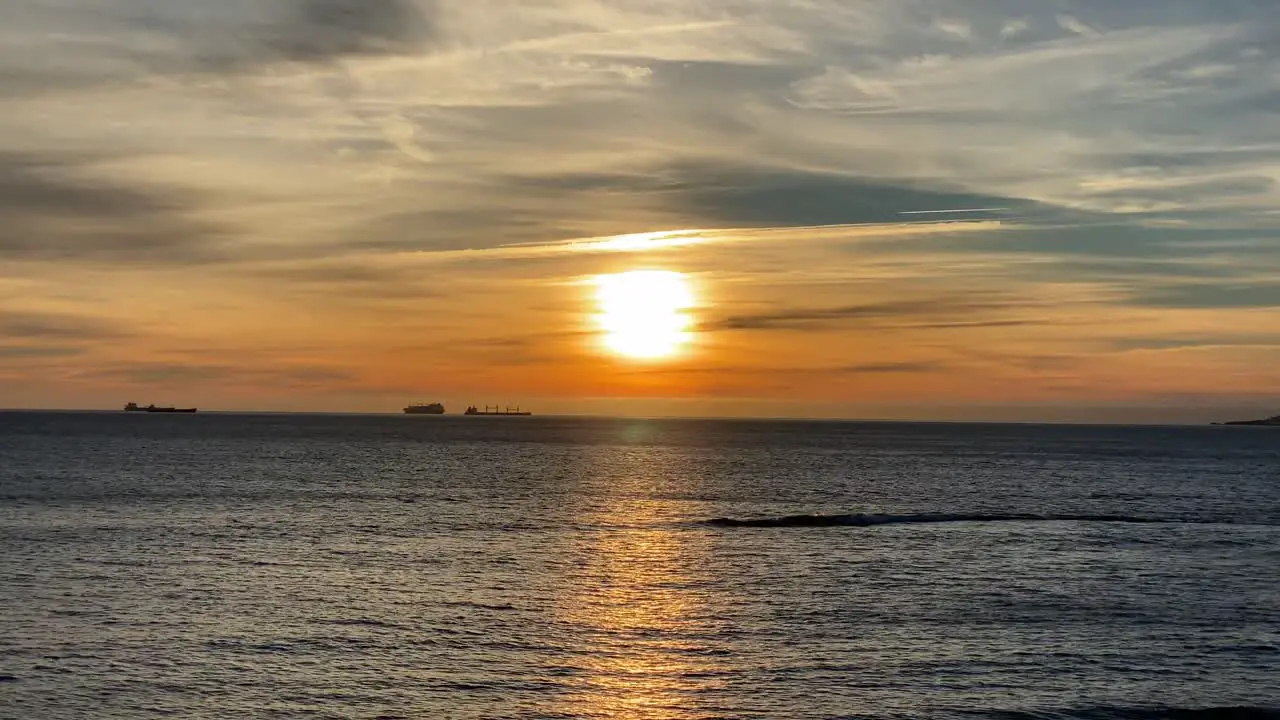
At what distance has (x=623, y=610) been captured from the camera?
190ft

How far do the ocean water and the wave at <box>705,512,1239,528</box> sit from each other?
0.51 metres

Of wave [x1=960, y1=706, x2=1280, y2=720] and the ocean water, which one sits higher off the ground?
the ocean water

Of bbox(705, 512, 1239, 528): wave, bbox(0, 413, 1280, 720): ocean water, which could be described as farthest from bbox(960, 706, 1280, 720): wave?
bbox(705, 512, 1239, 528): wave

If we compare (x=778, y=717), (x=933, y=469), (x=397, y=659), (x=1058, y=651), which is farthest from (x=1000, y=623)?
(x=933, y=469)

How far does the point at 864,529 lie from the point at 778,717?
58635 mm

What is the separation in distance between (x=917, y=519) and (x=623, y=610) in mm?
53562

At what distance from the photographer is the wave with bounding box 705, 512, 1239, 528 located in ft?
325

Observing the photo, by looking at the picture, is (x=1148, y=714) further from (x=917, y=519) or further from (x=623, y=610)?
(x=917, y=519)

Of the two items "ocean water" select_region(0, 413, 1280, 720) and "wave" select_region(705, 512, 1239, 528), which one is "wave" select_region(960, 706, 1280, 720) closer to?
"ocean water" select_region(0, 413, 1280, 720)

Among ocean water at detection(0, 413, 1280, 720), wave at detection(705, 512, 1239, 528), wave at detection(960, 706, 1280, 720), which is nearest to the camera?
wave at detection(960, 706, 1280, 720)

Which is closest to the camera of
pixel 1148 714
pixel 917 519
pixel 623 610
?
pixel 1148 714

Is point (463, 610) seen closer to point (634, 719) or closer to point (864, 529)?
point (634, 719)

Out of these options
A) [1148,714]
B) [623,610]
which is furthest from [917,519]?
[1148,714]

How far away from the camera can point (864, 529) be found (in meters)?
96.3
